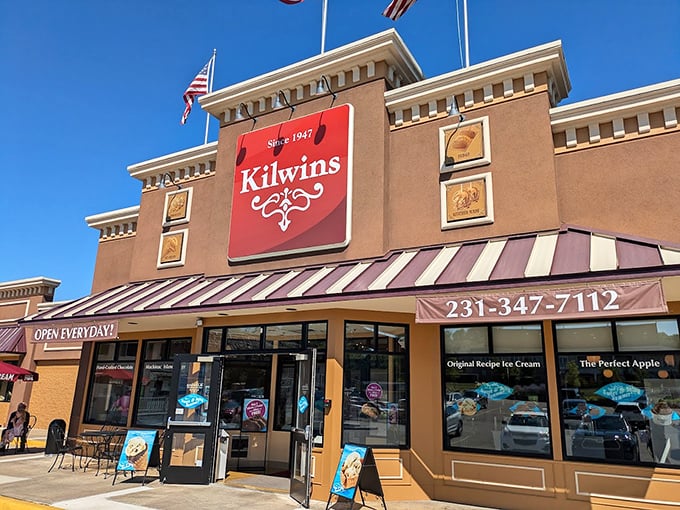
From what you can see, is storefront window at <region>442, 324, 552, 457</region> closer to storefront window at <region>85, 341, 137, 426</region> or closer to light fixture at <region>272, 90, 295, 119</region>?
light fixture at <region>272, 90, 295, 119</region>

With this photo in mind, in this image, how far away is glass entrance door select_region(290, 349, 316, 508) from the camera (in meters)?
9.05

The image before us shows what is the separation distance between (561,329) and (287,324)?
5.43m

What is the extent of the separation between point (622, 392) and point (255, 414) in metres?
8.37

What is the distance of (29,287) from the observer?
2259 centimetres

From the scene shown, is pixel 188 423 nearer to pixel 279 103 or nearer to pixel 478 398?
pixel 478 398

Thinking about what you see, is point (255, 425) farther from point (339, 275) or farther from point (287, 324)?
point (339, 275)

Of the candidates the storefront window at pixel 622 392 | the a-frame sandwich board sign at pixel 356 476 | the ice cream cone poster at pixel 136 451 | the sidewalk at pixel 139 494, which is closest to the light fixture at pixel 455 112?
the storefront window at pixel 622 392

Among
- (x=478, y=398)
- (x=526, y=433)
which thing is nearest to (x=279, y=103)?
(x=478, y=398)

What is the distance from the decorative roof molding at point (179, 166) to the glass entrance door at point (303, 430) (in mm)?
7024

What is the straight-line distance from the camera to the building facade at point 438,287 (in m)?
8.23

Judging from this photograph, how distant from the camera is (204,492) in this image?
32.1 ft

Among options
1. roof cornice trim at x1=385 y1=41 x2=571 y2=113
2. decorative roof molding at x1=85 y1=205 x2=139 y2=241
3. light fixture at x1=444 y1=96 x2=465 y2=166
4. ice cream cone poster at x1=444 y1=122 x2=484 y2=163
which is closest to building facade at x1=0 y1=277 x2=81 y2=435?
decorative roof molding at x1=85 y1=205 x2=139 y2=241

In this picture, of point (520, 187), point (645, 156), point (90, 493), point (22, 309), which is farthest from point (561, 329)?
point (22, 309)

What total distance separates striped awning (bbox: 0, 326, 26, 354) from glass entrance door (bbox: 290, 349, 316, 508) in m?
16.4
